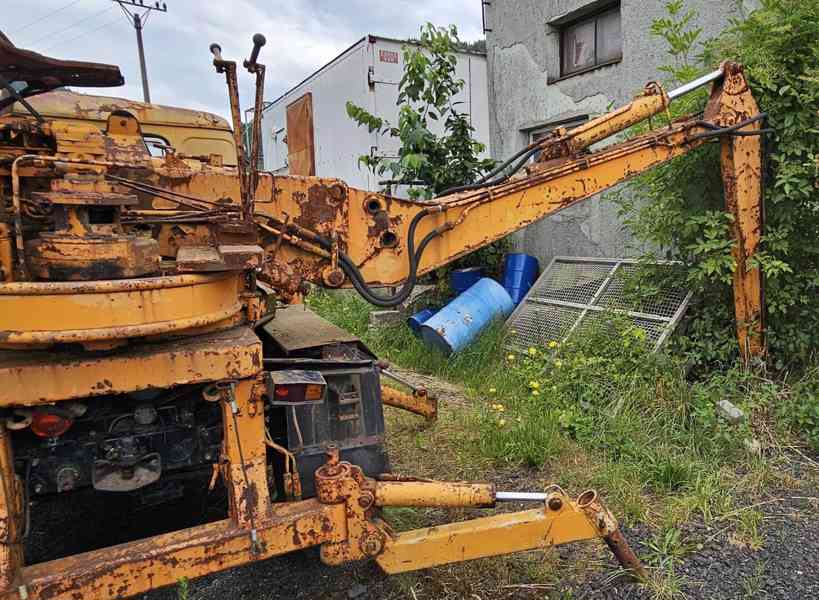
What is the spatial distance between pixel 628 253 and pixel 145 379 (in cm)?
542

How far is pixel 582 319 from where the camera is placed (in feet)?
17.0

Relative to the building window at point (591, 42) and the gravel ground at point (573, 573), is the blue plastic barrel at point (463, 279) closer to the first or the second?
the building window at point (591, 42)

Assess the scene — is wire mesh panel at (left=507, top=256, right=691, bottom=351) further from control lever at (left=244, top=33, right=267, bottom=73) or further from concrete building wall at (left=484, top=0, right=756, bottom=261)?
control lever at (left=244, top=33, right=267, bottom=73)

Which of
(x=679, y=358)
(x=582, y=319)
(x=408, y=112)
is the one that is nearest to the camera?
(x=679, y=358)

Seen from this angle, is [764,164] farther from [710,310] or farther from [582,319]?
[582,319]

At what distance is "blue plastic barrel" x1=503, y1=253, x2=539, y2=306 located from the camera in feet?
22.3

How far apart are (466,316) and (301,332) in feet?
10.0

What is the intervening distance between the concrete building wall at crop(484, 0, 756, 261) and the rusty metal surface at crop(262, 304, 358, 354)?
11.6 feet

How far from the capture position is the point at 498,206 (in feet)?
9.79

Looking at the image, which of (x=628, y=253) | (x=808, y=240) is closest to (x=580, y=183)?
(x=808, y=240)

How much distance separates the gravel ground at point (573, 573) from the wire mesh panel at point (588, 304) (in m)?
1.87

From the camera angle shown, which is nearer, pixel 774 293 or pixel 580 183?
pixel 580 183

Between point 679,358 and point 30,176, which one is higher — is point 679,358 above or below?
below

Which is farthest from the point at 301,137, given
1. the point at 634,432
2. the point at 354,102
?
the point at 634,432
